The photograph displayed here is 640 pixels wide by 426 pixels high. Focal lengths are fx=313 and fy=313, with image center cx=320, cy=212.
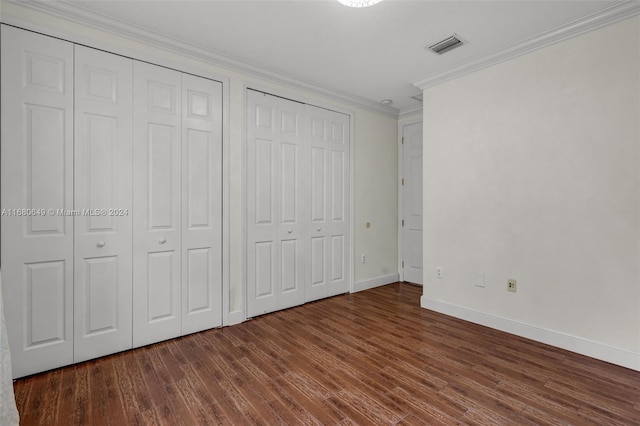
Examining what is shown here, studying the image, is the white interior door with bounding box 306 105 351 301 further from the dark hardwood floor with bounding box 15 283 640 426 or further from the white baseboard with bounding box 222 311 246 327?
the dark hardwood floor with bounding box 15 283 640 426

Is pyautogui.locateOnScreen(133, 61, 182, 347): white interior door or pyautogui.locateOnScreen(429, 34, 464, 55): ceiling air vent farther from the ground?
pyautogui.locateOnScreen(429, 34, 464, 55): ceiling air vent

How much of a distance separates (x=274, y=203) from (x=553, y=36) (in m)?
→ 2.99

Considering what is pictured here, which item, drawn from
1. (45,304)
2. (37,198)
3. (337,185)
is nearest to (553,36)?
(337,185)

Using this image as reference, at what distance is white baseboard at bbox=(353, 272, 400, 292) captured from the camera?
441 cm

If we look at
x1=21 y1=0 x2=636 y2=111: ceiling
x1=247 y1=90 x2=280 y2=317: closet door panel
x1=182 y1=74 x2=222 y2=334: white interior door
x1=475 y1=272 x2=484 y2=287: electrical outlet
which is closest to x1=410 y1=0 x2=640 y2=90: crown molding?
x1=21 y1=0 x2=636 y2=111: ceiling

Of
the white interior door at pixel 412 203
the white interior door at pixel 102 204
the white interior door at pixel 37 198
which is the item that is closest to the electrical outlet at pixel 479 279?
the white interior door at pixel 412 203

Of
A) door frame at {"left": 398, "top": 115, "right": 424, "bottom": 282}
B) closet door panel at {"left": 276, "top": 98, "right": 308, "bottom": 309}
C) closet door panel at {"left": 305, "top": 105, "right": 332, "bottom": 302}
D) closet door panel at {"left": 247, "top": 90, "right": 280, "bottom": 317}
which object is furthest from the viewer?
door frame at {"left": 398, "top": 115, "right": 424, "bottom": 282}

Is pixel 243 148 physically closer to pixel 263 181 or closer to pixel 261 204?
pixel 263 181

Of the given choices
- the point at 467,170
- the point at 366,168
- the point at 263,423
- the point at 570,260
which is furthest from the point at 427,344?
the point at 366,168

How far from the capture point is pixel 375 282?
4.62 m

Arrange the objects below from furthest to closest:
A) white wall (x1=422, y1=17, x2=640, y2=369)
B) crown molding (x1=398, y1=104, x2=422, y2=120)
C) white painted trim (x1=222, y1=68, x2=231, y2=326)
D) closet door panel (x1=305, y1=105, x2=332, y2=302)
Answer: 1. crown molding (x1=398, y1=104, x2=422, y2=120)
2. closet door panel (x1=305, y1=105, x2=332, y2=302)
3. white painted trim (x1=222, y1=68, x2=231, y2=326)
4. white wall (x1=422, y1=17, x2=640, y2=369)

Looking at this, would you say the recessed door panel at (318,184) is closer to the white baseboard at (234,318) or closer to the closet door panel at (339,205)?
the closet door panel at (339,205)

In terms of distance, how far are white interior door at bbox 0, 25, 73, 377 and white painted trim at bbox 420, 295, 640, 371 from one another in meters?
3.51

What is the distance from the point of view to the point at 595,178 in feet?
8.16
